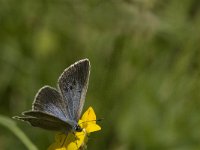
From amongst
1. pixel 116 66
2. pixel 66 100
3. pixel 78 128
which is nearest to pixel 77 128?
pixel 78 128

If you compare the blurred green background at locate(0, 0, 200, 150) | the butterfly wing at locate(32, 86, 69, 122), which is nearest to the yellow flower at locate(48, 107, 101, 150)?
the butterfly wing at locate(32, 86, 69, 122)

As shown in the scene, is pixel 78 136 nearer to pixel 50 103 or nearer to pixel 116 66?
pixel 50 103

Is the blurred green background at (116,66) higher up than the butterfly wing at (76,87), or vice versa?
the blurred green background at (116,66)

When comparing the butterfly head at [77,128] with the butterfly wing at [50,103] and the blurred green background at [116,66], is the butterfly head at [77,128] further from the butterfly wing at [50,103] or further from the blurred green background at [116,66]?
the blurred green background at [116,66]

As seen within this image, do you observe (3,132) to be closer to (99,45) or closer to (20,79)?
(20,79)

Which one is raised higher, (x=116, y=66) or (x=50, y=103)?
(x=116, y=66)

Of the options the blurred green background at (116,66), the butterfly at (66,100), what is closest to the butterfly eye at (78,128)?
the butterfly at (66,100)
